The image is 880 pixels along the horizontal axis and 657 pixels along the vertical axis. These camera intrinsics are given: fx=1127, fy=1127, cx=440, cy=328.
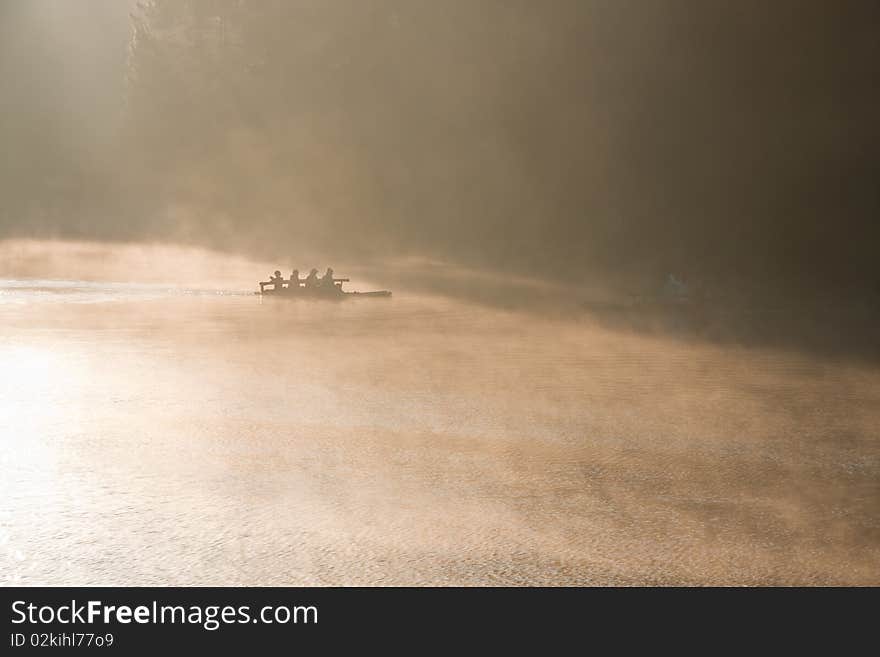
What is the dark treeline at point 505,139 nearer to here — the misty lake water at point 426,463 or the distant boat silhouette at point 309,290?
the distant boat silhouette at point 309,290

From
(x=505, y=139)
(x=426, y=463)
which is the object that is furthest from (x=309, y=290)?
(x=505, y=139)

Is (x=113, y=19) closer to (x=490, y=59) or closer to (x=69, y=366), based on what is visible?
(x=490, y=59)

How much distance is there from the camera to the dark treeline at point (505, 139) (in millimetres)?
22750

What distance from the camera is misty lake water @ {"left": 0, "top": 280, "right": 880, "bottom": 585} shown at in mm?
4418

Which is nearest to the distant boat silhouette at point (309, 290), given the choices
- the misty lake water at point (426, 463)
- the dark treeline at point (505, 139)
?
the misty lake water at point (426, 463)

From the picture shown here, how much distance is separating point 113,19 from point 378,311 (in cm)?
4050

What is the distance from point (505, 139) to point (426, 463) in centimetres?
2391

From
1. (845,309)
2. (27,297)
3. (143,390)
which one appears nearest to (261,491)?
(143,390)

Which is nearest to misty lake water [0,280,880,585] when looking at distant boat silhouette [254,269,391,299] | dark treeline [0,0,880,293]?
distant boat silhouette [254,269,391,299]

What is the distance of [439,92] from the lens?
1228 inches

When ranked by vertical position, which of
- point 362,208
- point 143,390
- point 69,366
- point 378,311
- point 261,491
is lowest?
Answer: point 261,491

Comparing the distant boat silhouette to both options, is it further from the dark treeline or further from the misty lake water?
the dark treeline

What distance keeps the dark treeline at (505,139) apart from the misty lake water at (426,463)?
1250cm

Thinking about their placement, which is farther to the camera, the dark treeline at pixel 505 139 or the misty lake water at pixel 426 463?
the dark treeline at pixel 505 139
